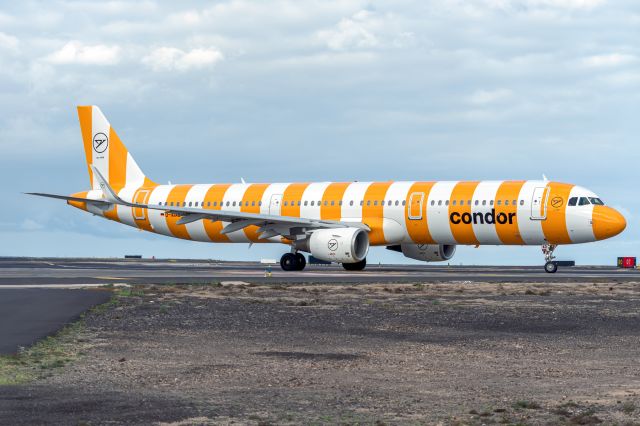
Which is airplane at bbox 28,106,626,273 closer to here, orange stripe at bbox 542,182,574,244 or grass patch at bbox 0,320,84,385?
orange stripe at bbox 542,182,574,244

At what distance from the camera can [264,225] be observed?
45750mm

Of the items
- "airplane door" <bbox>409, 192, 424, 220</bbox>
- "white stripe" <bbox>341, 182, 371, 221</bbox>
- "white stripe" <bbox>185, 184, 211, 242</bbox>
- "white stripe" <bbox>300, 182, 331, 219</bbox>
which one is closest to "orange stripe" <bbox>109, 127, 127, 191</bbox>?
"white stripe" <bbox>185, 184, 211, 242</bbox>

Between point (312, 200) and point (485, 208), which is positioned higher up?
point (312, 200)

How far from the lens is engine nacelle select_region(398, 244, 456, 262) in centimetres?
4747

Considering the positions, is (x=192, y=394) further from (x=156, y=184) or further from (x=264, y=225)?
(x=156, y=184)

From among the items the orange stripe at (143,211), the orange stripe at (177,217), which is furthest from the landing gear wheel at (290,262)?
the orange stripe at (143,211)

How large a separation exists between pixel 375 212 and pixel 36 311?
25.3 metres

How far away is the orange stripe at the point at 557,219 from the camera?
1601 inches

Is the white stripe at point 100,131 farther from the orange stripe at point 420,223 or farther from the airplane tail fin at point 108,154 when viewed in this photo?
the orange stripe at point 420,223

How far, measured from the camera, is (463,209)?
139ft

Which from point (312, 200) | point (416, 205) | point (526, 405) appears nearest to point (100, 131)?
point (312, 200)

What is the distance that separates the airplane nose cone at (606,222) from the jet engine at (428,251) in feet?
29.4

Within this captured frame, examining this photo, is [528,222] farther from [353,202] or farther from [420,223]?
[353,202]

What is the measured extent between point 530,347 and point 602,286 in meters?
17.4
